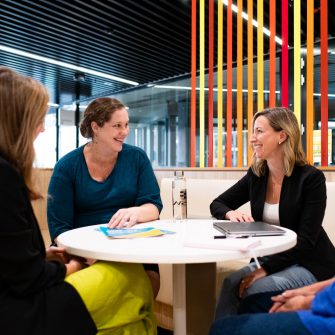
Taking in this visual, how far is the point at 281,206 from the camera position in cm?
174

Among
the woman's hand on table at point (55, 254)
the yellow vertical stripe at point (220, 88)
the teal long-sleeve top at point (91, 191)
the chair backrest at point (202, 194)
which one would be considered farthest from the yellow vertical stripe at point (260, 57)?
the woman's hand on table at point (55, 254)

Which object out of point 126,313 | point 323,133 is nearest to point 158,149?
point 323,133

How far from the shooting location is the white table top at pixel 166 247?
3.52ft

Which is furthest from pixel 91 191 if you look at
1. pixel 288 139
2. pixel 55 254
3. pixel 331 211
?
pixel 331 211

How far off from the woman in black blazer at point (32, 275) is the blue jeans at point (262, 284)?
476 millimetres

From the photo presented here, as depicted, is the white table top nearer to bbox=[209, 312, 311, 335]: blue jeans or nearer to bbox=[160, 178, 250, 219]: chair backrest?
bbox=[209, 312, 311, 335]: blue jeans

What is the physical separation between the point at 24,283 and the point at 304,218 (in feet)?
3.99

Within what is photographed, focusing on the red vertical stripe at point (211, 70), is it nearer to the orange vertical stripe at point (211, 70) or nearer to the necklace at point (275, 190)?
the orange vertical stripe at point (211, 70)

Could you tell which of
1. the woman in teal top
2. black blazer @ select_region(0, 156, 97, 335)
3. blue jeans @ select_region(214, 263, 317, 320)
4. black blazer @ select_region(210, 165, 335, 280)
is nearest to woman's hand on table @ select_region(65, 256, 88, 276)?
black blazer @ select_region(0, 156, 97, 335)

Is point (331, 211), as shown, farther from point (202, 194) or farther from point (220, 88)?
point (220, 88)

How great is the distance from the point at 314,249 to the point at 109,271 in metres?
0.96

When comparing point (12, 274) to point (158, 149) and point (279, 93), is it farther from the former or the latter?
point (158, 149)

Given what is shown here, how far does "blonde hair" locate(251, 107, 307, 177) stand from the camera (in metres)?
1.79

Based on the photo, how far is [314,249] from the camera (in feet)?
5.27
